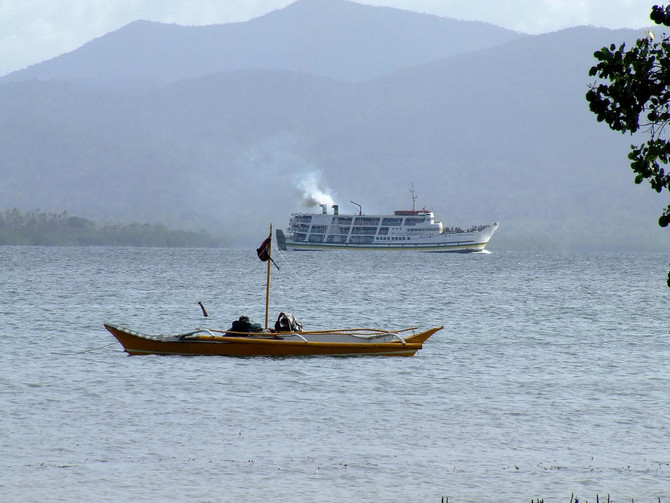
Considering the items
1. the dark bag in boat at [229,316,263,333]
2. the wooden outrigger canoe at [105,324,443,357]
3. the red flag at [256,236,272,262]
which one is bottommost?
the wooden outrigger canoe at [105,324,443,357]

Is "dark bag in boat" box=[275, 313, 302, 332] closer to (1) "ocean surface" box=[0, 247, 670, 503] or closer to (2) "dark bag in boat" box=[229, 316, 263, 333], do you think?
(2) "dark bag in boat" box=[229, 316, 263, 333]

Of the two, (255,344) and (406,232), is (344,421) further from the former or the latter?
(406,232)

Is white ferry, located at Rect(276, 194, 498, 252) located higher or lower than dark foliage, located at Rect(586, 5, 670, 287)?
higher

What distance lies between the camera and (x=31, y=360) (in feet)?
105

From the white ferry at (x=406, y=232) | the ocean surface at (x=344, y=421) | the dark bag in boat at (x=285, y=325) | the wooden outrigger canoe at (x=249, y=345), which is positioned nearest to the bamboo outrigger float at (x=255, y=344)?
the wooden outrigger canoe at (x=249, y=345)

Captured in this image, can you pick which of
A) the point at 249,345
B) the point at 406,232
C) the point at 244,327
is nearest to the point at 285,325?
the point at 244,327

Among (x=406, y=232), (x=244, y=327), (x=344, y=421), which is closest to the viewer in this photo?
(x=344, y=421)

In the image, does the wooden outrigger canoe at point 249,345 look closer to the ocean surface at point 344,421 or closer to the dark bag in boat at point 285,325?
the ocean surface at point 344,421

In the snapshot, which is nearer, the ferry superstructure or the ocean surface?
the ocean surface

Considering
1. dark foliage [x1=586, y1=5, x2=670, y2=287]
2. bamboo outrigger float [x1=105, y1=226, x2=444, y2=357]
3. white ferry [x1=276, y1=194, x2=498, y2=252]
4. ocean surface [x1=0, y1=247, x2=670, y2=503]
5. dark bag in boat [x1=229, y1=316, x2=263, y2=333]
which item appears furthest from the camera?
white ferry [x1=276, y1=194, x2=498, y2=252]

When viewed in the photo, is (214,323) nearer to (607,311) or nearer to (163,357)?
(163,357)

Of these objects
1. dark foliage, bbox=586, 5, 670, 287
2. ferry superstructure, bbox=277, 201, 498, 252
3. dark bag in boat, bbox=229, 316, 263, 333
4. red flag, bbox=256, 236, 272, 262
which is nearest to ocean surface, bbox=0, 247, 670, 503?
dark bag in boat, bbox=229, 316, 263, 333

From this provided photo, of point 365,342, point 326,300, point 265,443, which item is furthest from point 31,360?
point 326,300

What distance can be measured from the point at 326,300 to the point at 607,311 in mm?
22146
